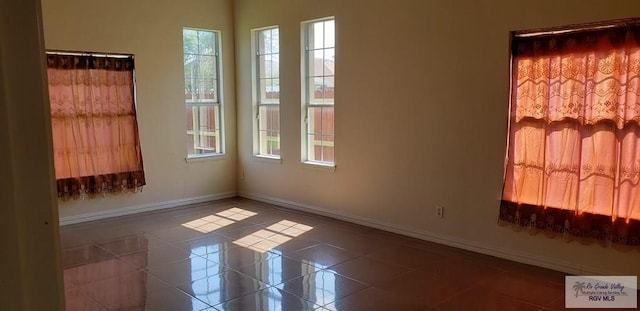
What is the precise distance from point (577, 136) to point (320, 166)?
9.56 ft

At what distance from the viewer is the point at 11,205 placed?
A: 44 centimetres

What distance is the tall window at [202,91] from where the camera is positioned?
6473mm

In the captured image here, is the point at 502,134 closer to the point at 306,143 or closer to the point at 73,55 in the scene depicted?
the point at 306,143

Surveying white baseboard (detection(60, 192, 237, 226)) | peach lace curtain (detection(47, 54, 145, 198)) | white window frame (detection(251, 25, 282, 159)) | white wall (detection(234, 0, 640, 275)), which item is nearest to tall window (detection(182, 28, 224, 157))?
white window frame (detection(251, 25, 282, 159))

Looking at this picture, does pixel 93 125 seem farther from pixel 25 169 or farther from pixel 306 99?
pixel 25 169

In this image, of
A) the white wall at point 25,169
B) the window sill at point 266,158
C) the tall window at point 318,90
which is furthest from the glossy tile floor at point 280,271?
the white wall at point 25,169

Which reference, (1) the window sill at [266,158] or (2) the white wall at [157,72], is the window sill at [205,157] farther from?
(1) the window sill at [266,158]

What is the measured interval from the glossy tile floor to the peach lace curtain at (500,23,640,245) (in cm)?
54

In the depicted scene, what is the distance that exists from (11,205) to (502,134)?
4.28 meters

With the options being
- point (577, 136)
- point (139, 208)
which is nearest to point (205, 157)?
point (139, 208)

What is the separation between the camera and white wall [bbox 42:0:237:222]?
17.9 feet

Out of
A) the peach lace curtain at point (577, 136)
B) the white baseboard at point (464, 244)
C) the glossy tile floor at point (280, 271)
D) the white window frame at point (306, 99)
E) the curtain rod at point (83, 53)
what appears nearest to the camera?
the glossy tile floor at point (280, 271)

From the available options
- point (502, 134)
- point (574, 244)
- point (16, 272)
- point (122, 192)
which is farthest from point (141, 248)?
point (16, 272)

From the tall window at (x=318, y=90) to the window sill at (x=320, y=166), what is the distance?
0.16 ft
